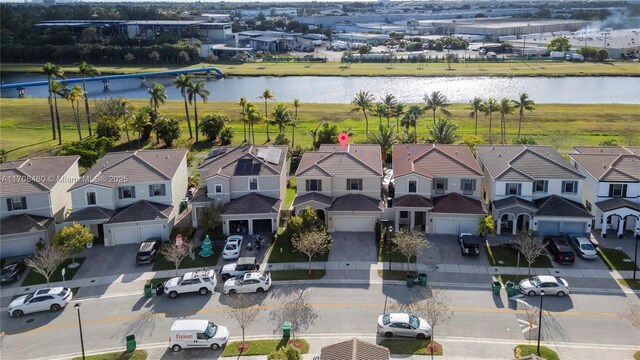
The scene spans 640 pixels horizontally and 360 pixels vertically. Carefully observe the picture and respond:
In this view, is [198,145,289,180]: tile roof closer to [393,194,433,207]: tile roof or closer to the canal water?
[393,194,433,207]: tile roof

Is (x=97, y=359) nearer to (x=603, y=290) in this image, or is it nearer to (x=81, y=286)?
(x=81, y=286)

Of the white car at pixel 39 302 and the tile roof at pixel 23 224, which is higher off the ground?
the tile roof at pixel 23 224

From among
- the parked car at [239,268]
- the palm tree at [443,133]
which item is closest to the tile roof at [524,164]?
the palm tree at [443,133]

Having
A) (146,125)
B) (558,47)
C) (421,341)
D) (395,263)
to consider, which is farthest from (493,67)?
(421,341)

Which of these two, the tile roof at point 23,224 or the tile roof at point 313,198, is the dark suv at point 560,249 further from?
the tile roof at point 23,224

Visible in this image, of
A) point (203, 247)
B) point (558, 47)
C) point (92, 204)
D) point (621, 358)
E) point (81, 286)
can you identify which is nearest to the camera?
point (621, 358)

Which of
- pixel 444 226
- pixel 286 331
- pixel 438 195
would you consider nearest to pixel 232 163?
pixel 438 195

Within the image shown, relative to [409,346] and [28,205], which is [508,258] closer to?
[409,346]
